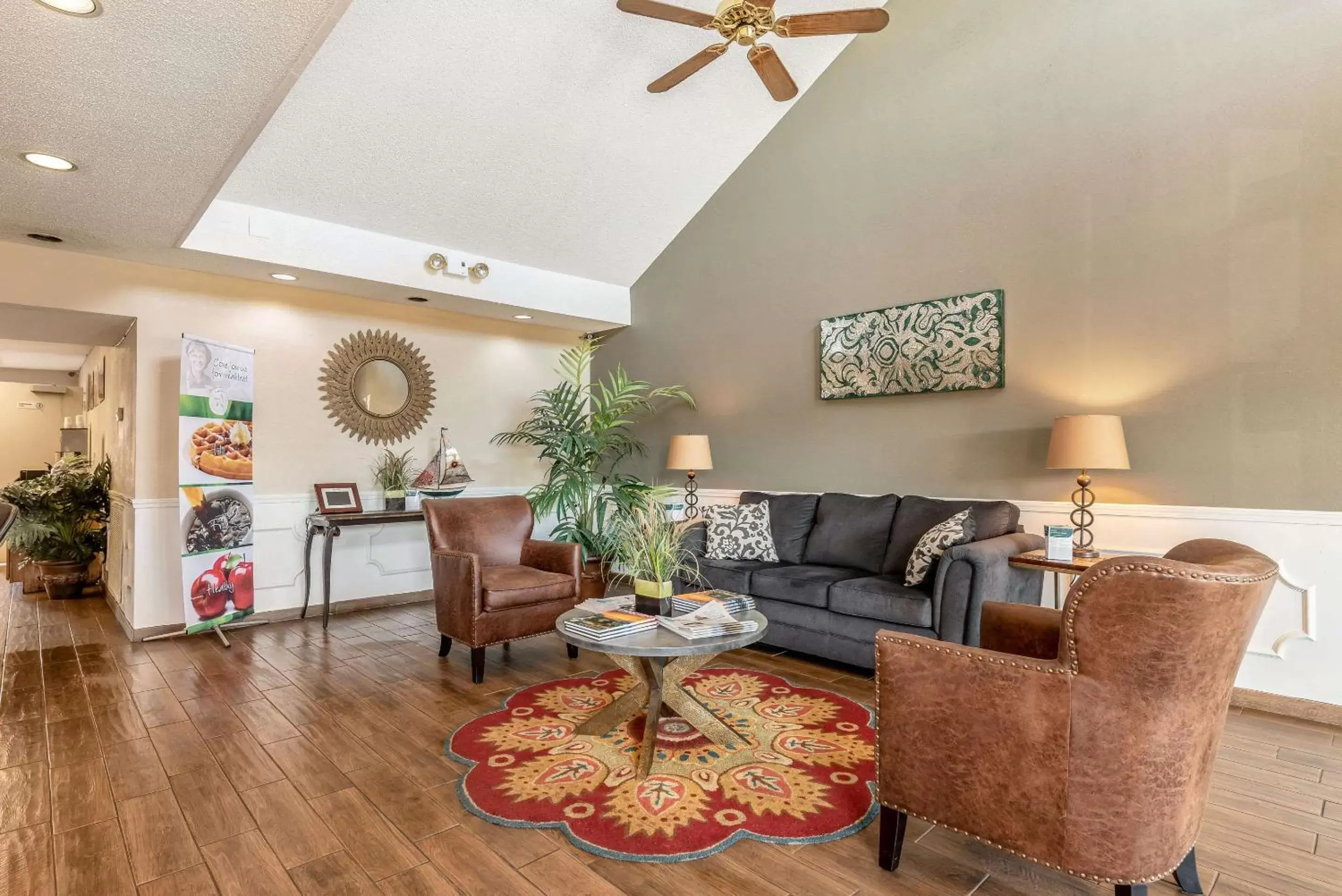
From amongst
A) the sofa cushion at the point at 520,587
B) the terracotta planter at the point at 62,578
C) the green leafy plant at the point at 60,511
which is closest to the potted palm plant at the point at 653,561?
the sofa cushion at the point at 520,587

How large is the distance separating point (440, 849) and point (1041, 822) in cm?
159

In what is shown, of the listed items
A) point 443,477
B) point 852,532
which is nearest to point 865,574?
point 852,532

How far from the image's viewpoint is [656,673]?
8.61ft

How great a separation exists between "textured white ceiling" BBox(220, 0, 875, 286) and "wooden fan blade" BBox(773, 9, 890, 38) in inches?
48.5

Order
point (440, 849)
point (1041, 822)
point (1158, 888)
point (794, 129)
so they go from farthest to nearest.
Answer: point (794, 129) → point (440, 849) → point (1158, 888) → point (1041, 822)

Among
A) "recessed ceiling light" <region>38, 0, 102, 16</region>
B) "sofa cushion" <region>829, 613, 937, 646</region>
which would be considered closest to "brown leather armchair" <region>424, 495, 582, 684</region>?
"sofa cushion" <region>829, 613, 937, 646</region>

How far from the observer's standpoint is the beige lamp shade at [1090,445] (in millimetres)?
3168

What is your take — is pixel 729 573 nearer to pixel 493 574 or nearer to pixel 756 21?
pixel 493 574

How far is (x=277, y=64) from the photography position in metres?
2.26

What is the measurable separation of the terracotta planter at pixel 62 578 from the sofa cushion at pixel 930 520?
21.0ft

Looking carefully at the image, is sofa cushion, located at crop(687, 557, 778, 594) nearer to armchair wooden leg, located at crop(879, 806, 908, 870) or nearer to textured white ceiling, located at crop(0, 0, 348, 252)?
armchair wooden leg, located at crop(879, 806, 908, 870)

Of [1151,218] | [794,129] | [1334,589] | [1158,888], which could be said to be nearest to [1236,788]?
[1158,888]

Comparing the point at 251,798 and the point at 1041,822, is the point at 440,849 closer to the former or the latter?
the point at 251,798

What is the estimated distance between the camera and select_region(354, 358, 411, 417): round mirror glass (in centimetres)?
529
